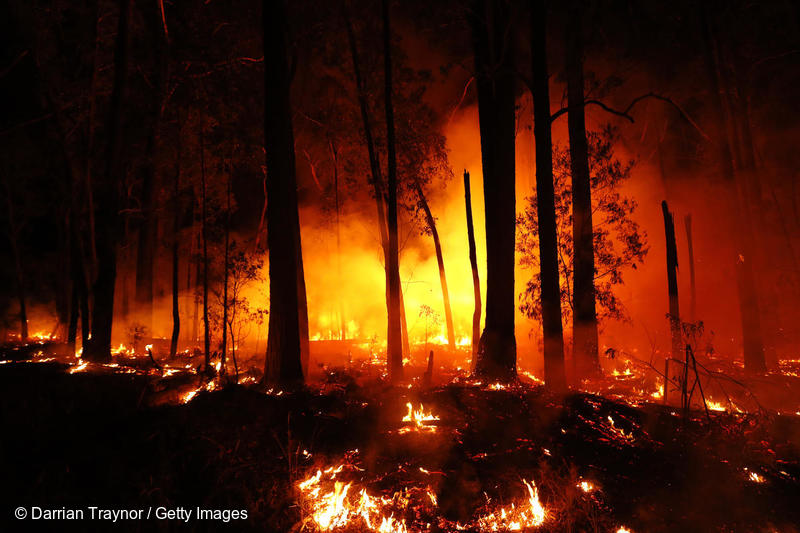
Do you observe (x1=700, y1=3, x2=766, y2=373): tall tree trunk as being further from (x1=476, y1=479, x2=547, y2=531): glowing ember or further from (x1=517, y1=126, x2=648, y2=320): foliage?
(x1=476, y1=479, x2=547, y2=531): glowing ember

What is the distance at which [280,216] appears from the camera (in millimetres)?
9625

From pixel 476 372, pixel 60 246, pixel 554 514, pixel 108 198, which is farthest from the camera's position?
pixel 60 246

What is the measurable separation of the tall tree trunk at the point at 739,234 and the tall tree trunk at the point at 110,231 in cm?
1900

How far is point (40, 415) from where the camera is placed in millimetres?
6543

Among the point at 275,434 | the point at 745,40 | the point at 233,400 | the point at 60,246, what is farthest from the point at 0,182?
the point at 745,40

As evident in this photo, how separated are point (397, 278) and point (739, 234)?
11084mm

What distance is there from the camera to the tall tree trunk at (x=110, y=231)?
12.1 meters

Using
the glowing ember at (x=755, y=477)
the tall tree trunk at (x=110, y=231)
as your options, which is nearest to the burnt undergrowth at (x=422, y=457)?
the glowing ember at (x=755, y=477)

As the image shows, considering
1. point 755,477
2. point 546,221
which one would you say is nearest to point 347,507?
point 755,477

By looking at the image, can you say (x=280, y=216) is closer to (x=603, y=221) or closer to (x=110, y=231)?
(x=110, y=231)

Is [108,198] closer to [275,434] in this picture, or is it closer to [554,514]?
[275,434]

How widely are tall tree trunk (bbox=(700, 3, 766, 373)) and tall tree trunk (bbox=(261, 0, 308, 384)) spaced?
13427mm

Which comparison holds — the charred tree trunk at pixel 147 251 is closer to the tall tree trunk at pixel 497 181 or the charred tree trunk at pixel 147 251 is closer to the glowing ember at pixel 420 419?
the tall tree trunk at pixel 497 181

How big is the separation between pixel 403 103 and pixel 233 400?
12.1 meters
